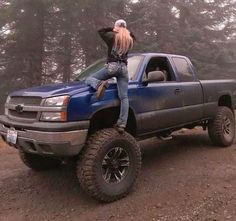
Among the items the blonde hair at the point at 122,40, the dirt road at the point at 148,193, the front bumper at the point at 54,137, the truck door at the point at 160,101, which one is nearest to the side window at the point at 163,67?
the truck door at the point at 160,101

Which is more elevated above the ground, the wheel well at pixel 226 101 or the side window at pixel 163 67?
the side window at pixel 163 67

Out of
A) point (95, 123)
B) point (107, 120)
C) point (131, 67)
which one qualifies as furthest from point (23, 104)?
point (131, 67)

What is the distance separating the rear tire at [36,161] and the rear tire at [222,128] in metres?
3.45

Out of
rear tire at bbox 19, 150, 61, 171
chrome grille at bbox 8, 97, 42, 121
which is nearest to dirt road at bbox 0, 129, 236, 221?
rear tire at bbox 19, 150, 61, 171

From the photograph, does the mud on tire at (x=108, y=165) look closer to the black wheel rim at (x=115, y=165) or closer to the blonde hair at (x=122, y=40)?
the black wheel rim at (x=115, y=165)

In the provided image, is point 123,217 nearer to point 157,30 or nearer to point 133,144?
point 133,144

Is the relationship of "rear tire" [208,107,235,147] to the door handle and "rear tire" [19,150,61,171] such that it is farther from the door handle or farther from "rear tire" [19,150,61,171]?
"rear tire" [19,150,61,171]

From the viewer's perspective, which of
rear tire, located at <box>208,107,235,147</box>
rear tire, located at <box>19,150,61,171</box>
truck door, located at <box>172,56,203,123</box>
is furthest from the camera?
rear tire, located at <box>208,107,235,147</box>

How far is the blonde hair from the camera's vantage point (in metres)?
5.20

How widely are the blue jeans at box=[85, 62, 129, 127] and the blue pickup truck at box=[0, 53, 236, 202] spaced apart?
10cm

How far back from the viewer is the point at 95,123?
5312mm

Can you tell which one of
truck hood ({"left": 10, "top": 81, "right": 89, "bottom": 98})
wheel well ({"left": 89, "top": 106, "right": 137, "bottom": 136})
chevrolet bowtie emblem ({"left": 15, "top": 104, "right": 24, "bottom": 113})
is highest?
truck hood ({"left": 10, "top": 81, "right": 89, "bottom": 98})

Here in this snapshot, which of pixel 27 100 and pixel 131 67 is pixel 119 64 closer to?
pixel 131 67

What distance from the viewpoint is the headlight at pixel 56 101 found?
4.65 metres
